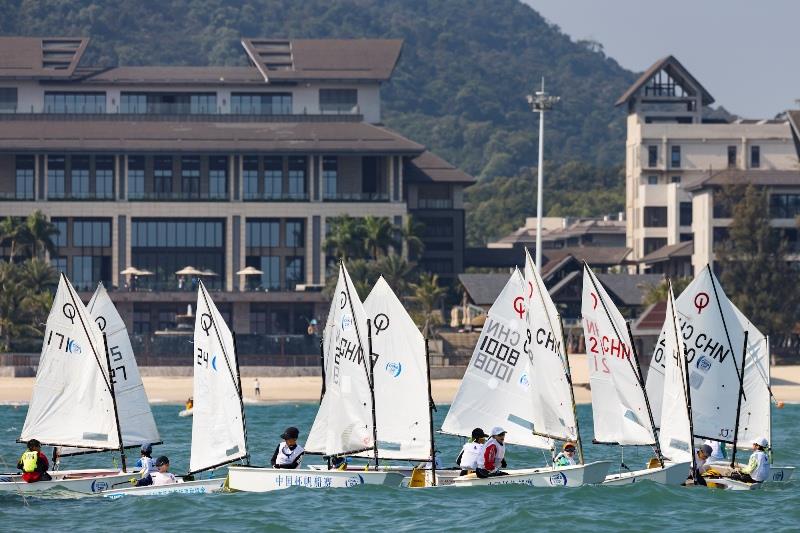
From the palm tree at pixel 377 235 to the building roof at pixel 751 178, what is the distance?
22.9 m

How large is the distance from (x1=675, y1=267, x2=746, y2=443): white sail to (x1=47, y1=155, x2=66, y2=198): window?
283 ft

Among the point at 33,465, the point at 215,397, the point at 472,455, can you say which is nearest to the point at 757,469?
the point at 472,455

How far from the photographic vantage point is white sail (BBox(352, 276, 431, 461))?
41.4m

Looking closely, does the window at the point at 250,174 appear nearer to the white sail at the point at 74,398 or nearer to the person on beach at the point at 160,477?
the white sail at the point at 74,398

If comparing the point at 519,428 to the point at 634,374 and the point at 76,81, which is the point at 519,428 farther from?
the point at 76,81

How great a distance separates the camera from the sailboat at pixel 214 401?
41.3 metres

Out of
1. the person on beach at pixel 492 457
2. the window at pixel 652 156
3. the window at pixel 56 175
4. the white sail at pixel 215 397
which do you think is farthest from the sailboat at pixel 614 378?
the window at pixel 652 156

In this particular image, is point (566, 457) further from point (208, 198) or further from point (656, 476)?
point (208, 198)

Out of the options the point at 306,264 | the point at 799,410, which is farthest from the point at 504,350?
the point at 306,264

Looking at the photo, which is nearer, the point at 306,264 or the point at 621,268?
the point at 306,264

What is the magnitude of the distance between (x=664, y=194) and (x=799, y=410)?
56.9 metres

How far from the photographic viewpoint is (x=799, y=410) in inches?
3386

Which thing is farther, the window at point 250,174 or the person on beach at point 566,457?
the window at point 250,174

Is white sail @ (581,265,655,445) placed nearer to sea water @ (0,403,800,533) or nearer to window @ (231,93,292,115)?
sea water @ (0,403,800,533)
